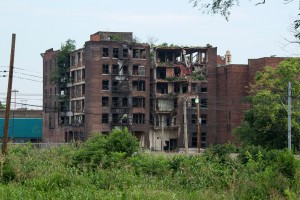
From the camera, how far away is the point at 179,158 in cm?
2784

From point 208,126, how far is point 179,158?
4854 centimetres

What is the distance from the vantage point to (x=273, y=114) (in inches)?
2110

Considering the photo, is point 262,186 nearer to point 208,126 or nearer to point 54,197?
point 54,197

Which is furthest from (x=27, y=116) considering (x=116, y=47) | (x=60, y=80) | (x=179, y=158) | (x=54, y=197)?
(x=54, y=197)

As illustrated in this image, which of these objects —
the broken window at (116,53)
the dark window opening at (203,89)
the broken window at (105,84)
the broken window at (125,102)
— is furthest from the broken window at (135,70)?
the dark window opening at (203,89)

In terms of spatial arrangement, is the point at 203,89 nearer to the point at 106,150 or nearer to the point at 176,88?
the point at 176,88

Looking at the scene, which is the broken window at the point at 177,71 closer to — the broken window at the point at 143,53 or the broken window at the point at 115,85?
the broken window at the point at 143,53

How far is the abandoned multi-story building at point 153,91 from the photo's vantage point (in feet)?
238

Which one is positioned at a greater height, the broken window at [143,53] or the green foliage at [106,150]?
the broken window at [143,53]

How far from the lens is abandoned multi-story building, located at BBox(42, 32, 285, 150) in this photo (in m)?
72.5

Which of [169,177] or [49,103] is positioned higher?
[49,103]

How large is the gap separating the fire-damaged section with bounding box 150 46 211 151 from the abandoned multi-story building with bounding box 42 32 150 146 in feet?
5.92

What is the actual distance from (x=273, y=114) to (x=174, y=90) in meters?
25.0

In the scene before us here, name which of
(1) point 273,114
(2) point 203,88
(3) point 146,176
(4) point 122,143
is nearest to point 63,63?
(2) point 203,88
